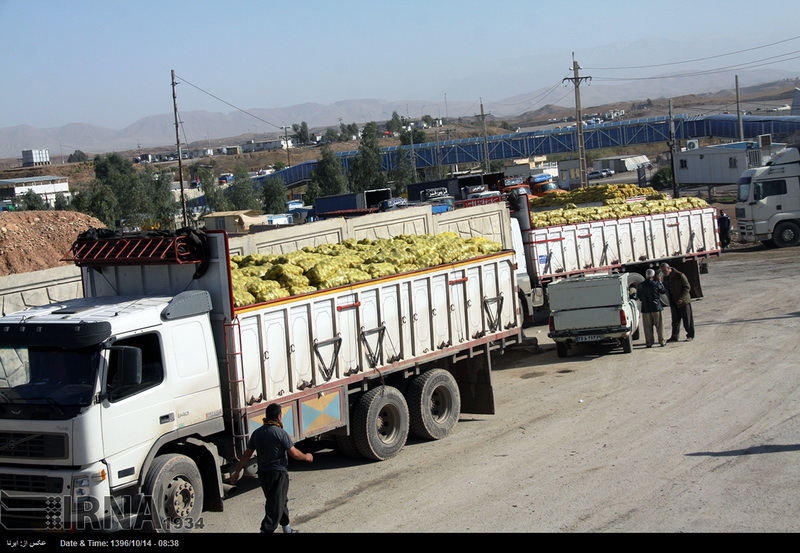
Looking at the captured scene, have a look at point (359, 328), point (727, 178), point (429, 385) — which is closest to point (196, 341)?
point (359, 328)

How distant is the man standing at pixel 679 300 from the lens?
18703 mm

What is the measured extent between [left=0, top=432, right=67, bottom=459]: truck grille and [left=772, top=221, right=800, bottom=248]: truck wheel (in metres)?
34.4

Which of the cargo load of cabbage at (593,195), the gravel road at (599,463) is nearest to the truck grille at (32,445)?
the gravel road at (599,463)

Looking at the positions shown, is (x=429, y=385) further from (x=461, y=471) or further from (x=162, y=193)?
(x=162, y=193)

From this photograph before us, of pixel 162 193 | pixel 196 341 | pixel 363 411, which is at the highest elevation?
pixel 162 193

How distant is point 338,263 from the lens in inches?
458

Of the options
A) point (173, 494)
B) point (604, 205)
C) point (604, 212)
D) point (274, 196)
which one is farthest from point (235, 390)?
point (274, 196)

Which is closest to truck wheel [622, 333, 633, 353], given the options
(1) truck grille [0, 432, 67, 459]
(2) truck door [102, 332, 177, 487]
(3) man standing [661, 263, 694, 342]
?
(3) man standing [661, 263, 694, 342]

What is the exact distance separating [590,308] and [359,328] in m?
8.41

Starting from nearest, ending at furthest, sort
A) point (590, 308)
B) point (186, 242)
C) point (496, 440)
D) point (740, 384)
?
1. point (186, 242)
2. point (496, 440)
3. point (740, 384)
4. point (590, 308)

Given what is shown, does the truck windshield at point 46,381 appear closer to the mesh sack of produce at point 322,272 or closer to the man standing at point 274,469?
the man standing at point 274,469

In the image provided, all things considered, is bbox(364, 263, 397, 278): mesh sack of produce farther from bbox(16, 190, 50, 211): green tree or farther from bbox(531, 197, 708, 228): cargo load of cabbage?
bbox(16, 190, 50, 211): green tree

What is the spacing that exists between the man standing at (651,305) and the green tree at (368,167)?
56872mm

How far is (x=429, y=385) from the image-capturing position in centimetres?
1254
